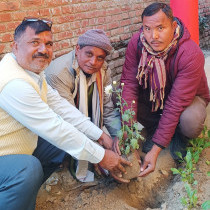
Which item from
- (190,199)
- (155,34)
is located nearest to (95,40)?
(155,34)

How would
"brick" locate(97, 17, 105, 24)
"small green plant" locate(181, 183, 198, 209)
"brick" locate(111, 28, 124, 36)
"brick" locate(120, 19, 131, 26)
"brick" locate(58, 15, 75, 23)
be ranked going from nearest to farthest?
"small green plant" locate(181, 183, 198, 209), "brick" locate(58, 15, 75, 23), "brick" locate(97, 17, 105, 24), "brick" locate(111, 28, 124, 36), "brick" locate(120, 19, 131, 26)

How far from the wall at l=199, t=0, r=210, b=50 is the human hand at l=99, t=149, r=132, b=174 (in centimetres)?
517

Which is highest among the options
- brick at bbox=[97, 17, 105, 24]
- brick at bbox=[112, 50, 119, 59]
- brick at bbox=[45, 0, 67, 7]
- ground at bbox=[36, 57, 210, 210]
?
brick at bbox=[45, 0, 67, 7]

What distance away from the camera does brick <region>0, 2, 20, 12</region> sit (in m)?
3.16

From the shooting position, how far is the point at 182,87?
2.80 meters

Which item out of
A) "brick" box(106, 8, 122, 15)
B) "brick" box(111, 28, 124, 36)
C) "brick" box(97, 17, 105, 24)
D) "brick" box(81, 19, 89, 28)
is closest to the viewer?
"brick" box(81, 19, 89, 28)

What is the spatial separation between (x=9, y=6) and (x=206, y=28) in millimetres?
5022

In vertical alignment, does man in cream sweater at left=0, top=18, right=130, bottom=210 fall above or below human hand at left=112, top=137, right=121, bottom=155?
above

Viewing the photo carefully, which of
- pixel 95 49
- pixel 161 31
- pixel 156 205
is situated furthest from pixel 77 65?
pixel 156 205

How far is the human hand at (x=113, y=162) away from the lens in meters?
2.43

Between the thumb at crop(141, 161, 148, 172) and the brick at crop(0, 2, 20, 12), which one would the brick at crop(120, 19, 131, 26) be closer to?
the brick at crop(0, 2, 20, 12)

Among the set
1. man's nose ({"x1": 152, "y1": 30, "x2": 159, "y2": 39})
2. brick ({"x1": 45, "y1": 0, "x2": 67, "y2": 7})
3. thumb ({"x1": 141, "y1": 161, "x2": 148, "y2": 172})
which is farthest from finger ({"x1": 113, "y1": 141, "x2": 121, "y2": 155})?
brick ({"x1": 45, "y1": 0, "x2": 67, "y2": 7})

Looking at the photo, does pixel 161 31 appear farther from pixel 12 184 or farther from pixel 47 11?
pixel 12 184

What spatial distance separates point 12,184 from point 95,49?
1341 millimetres
